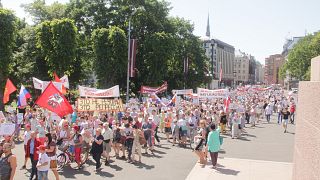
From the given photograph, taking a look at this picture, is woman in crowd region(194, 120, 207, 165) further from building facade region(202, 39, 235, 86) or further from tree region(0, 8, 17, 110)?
building facade region(202, 39, 235, 86)

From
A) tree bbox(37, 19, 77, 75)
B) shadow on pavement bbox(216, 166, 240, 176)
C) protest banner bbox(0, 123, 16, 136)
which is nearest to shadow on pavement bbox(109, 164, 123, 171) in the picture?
shadow on pavement bbox(216, 166, 240, 176)

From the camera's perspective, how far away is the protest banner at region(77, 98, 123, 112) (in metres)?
20.2

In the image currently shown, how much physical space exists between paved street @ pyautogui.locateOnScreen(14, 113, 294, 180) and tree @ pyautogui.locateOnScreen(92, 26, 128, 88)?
1991 cm

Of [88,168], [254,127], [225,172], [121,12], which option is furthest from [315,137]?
[121,12]

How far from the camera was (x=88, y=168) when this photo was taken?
14133 millimetres

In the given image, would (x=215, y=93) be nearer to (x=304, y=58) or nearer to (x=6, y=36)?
(x=6, y=36)

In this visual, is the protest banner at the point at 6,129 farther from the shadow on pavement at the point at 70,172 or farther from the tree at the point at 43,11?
the tree at the point at 43,11

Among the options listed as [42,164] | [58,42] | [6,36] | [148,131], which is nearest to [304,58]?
[58,42]

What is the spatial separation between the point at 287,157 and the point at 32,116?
1270 centimetres

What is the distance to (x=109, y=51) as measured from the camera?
3975 centimetres

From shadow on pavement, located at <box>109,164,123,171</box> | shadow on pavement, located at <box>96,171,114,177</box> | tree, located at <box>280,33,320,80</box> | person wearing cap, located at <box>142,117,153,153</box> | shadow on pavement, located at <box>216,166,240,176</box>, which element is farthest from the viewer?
tree, located at <box>280,33,320,80</box>

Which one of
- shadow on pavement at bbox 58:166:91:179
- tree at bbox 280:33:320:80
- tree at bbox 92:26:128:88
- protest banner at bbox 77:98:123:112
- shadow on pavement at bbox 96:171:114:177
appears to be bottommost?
shadow on pavement at bbox 96:171:114:177

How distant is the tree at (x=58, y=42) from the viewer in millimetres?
37938

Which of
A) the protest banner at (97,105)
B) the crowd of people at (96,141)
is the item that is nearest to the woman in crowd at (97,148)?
the crowd of people at (96,141)
